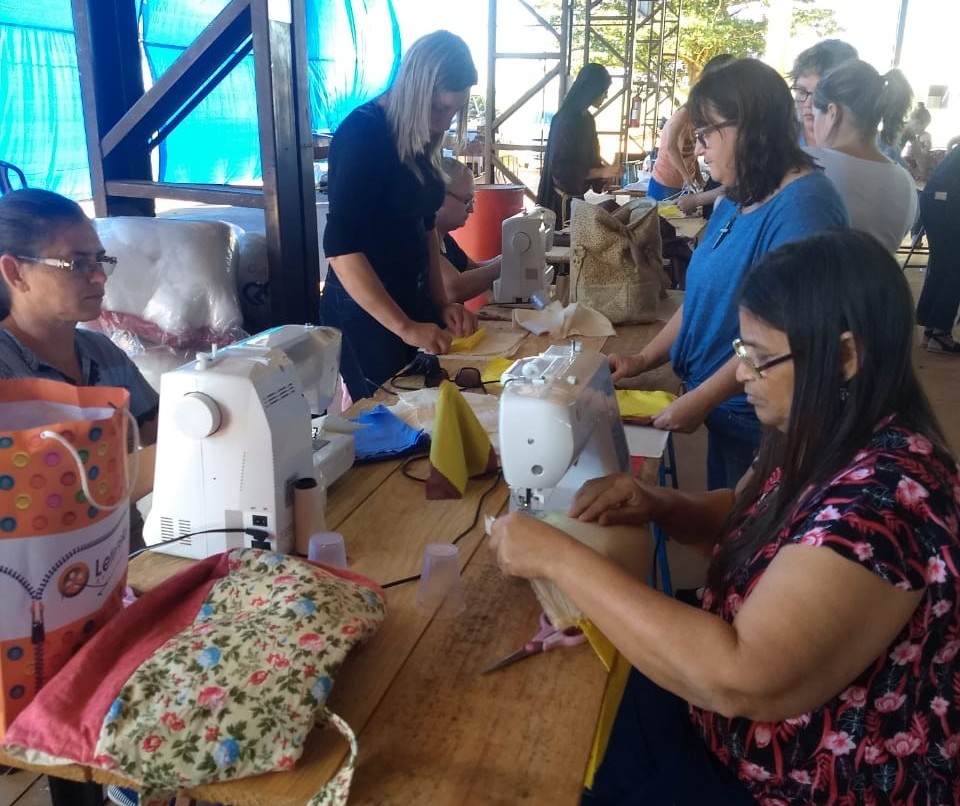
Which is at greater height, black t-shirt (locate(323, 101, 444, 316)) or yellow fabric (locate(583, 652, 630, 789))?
black t-shirt (locate(323, 101, 444, 316))

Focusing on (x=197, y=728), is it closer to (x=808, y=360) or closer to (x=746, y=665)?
(x=746, y=665)

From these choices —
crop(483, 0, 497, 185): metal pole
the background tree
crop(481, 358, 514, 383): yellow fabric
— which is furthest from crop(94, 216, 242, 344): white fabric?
the background tree

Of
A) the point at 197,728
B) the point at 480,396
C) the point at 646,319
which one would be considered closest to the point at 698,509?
the point at 480,396

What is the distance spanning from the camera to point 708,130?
6.17 feet

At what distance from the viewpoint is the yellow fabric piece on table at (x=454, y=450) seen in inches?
62.5

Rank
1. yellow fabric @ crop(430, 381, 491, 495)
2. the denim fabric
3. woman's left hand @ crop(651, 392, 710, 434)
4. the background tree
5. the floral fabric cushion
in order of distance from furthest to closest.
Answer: the background tree, the denim fabric, woman's left hand @ crop(651, 392, 710, 434), yellow fabric @ crop(430, 381, 491, 495), the floral fabric cushion

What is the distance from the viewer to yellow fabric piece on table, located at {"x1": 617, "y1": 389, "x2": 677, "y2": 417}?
207 centimetres

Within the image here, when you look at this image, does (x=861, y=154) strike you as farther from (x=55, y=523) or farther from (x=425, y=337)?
(x=55, y=523)

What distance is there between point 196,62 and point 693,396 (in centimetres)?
185

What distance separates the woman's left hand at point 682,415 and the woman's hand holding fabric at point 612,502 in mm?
532

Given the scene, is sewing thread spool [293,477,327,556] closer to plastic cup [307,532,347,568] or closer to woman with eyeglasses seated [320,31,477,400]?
plastic cup [307,532,347,568]

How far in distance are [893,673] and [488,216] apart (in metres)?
4.44

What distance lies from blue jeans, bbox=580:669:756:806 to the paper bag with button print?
0.76 m

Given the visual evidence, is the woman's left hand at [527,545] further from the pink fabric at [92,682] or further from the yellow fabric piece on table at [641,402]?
the yellow fabric piece on table at [641,402]
